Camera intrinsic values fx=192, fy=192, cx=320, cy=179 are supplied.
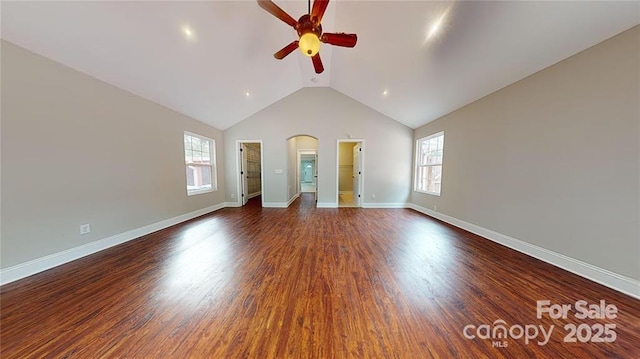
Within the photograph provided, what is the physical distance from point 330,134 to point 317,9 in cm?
354

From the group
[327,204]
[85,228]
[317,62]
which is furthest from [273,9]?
[327,204]

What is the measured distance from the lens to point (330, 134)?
552 centimetres

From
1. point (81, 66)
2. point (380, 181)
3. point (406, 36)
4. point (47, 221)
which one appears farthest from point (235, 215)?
point (406, 36)

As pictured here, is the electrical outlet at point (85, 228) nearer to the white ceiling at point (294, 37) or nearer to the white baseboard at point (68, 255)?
the white baseboard at point (68, 255)

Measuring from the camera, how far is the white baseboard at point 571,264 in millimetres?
1726

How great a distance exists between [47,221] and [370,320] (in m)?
3.50

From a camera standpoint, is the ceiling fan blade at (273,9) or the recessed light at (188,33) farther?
the recessed light at (188,33)

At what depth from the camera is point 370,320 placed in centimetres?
141

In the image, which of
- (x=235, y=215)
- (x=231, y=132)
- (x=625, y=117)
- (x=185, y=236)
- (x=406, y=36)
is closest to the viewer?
(x=625, y=117)

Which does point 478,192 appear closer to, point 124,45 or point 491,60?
point 491,60

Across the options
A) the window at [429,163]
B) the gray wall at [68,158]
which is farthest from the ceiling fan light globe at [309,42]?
the window at [429,163]

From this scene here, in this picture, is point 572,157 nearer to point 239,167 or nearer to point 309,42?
point 309,42

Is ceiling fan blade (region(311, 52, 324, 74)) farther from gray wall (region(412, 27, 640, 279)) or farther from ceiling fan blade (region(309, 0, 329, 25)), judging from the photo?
gray wall (region(412, 27, 640, 279))

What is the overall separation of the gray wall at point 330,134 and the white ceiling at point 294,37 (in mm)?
1105
